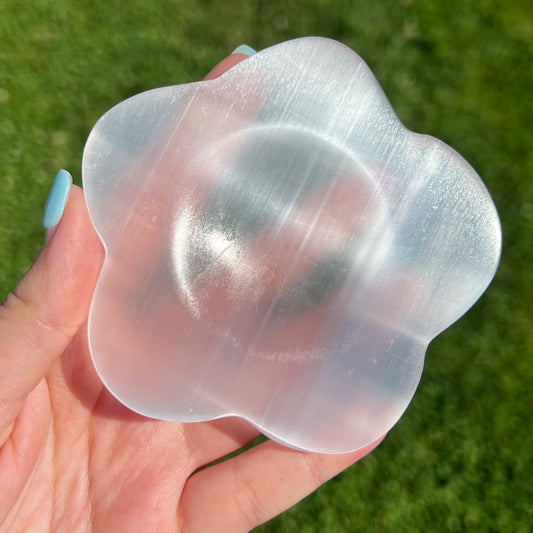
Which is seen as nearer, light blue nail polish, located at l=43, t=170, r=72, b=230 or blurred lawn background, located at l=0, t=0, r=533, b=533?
light blue nail polish, located at l=43, t=170, r=72, b=230

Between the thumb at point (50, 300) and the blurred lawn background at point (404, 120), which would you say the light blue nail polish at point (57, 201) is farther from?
the blurred lawn background at point (404, 120)

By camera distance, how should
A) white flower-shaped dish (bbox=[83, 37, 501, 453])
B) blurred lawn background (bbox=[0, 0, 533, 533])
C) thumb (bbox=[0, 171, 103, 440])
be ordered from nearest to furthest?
thumb (bbox=[0, 171, 103, 440]), white flower-shaped dish (bbox=[83, 37, 501, 453]), blurred lawn background (bbox=[0, 0, 533, 533])

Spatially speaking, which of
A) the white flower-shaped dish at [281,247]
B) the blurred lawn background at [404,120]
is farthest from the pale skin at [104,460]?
the blurred lawn background at [404,120]

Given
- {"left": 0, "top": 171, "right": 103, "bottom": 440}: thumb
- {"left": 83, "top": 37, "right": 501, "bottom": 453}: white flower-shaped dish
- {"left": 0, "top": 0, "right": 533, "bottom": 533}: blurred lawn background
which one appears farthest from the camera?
{"left": 0, "top": 0, "right": 533, "bottom": 533}: blurred lawn background

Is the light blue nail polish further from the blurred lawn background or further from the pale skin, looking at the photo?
the blurred lawn background

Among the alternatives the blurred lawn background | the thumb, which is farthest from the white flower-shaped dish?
the blurred lawn background

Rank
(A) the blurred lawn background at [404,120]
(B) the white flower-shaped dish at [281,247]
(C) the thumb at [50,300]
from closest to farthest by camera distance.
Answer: (C) the thumb at [50,300] → (B) the white flower-shaped dish at [281,247] → (A) the blurred lawn background at [404,120]

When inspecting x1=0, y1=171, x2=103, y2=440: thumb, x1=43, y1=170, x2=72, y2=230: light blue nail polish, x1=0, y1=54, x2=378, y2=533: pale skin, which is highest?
x1=43, y1=170, x2=72, y2=230: light blue nail polish

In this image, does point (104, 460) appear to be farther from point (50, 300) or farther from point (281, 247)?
point (281, 247)

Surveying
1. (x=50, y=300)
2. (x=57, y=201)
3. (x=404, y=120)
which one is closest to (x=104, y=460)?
(x=50, y=300)
